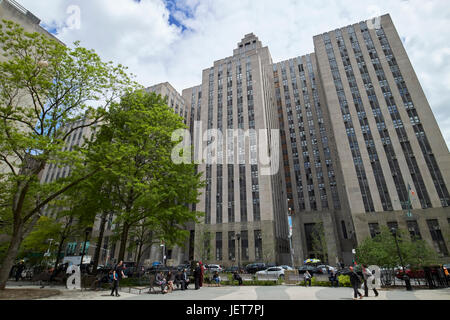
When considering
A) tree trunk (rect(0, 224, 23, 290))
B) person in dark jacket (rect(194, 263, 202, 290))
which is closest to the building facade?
person in dark jacket (rect(194, 263, 202, 290))

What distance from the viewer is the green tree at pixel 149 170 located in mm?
17922

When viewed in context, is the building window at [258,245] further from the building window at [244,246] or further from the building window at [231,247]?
the building window at [231,247]

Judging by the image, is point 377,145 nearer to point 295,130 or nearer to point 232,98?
point 295,130

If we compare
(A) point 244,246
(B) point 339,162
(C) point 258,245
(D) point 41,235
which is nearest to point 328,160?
(B) point 339,162

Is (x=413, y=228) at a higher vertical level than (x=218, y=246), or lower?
higher

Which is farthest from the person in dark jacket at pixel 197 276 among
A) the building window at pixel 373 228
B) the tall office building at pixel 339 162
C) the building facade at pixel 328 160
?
the building window at pixel 373 228

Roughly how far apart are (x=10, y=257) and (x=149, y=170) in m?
9.90

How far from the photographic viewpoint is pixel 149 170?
18.8 metres

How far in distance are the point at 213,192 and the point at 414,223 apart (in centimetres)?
4276

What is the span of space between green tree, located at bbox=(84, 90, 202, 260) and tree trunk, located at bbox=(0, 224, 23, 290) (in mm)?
5980

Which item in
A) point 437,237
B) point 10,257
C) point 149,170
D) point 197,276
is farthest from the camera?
point 437,237

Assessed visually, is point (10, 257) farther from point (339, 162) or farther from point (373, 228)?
point (339, 162)

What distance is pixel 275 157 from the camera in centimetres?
6744
